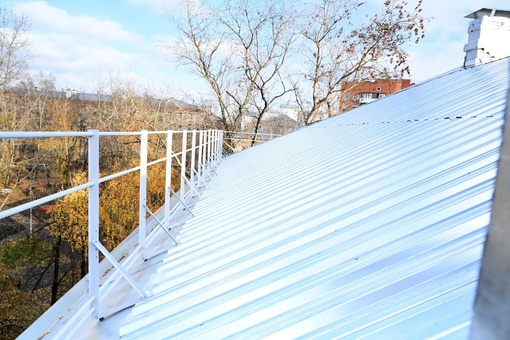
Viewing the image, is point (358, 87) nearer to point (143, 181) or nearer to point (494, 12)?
point (494, 12)

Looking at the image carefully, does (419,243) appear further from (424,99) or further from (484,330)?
(424,99)

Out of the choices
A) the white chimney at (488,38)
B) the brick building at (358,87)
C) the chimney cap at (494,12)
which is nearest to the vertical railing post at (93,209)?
the white chimney at (488,38)

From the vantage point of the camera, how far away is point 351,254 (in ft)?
4.29

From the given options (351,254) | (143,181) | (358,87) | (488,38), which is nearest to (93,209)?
(143,181)

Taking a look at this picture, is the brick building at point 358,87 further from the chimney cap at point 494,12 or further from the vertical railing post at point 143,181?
the vertical railing post at point 143,181

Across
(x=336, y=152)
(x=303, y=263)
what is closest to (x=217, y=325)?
(x=303, y=263)

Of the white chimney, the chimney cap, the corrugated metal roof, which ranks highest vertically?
the chimney cap

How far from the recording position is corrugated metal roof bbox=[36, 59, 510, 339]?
918 millimetres

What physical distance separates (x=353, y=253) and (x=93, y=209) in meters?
1.14

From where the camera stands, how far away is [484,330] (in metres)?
0.67

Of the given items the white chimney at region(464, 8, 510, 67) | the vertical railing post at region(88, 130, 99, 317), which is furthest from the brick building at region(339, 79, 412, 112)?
the vertical railing post at region(88, 130, 99, 317)

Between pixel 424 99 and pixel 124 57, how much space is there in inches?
906

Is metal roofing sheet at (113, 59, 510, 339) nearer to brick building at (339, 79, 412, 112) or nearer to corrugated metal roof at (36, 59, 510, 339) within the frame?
corrugated metal roof at (36, 59, 510, 339)

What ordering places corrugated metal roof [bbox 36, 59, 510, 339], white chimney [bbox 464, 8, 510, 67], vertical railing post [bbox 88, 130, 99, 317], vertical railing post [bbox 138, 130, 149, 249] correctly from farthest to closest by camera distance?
white chimney [bbox 464, 8, 510, 67], vertical railing post [bbox 138, 130, 149, 249], vertical railing post [bbox 88, 130, 99, 317], corrugated metal roof [bbox 36, 59, 510, 339]
